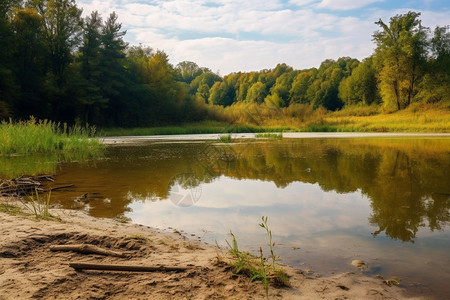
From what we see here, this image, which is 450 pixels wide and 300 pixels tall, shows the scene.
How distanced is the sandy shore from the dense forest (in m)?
19.7

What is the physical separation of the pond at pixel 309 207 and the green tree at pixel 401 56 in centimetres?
2848

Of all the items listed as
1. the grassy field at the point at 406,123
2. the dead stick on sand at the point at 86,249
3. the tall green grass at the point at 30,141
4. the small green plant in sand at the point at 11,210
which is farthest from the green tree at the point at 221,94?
the dead stick on sand at the point at 86,249

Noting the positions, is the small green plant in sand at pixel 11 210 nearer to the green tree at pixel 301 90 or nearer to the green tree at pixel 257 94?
the green tree at pixel 301 90

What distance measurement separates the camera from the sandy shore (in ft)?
6.48

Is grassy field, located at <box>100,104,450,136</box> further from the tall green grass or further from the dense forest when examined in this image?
the tall green grass

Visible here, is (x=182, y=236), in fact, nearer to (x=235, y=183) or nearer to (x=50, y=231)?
(x=50, y=231)

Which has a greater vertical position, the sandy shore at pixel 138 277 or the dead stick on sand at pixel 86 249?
the dead stick on sand at pixel 86 249

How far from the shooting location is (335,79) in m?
62.6

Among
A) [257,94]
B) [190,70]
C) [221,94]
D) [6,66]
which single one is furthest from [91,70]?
[190,70]

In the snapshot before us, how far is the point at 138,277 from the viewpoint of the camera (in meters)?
2.16

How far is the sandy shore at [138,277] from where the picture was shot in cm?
198

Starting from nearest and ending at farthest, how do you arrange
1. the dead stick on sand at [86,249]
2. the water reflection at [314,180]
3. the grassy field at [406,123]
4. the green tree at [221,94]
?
the dead stick on sand at [86,249] < the water reflection at [314,180] < the grassy field at [406,123] < the green tree at [221,94]

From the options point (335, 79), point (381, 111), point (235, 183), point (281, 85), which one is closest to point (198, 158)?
point (235, 183)

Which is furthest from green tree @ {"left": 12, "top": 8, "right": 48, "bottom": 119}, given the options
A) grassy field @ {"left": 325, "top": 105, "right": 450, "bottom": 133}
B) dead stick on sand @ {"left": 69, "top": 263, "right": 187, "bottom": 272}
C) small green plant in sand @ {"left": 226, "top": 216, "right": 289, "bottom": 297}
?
small green plant in sand @ {"left": 226, "top": 216, "right": 289, "bottom": 297}
